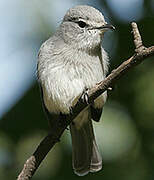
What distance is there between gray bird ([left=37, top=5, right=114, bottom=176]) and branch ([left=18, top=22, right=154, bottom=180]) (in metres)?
0.27

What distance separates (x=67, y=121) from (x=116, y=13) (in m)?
1.21

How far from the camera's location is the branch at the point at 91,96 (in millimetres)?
2582

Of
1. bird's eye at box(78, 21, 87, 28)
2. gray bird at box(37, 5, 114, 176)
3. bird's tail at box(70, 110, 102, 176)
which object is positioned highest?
bird's eye at box(78, 21, 87, 28)

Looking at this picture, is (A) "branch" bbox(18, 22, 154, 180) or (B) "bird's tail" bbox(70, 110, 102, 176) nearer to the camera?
(A) "branch" bbox(18, 22, 154, 180)

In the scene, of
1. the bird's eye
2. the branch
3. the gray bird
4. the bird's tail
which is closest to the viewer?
the branch

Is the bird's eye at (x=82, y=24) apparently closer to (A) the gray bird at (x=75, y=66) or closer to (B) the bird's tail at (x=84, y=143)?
(A) the gray bird at (x=75, y=66)

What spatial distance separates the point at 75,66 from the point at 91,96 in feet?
2.86

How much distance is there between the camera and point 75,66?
3.83 metres

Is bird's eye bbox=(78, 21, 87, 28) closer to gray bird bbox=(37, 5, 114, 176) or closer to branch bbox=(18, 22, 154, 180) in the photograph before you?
gray bird bbox=(37, 5, 114, 176)

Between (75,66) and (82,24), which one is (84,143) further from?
(82,24)

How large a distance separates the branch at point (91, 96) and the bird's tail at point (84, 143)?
1.96ft

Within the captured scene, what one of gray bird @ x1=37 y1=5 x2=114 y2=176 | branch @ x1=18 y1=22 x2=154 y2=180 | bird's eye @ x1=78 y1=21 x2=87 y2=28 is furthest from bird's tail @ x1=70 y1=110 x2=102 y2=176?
bird's eye @ x1=78 y1=21 x2=87 y2=28

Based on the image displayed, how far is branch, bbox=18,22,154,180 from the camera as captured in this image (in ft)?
8.47

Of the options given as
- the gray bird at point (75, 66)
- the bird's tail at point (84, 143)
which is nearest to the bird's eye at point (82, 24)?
the gray bird at point (75, 66)
